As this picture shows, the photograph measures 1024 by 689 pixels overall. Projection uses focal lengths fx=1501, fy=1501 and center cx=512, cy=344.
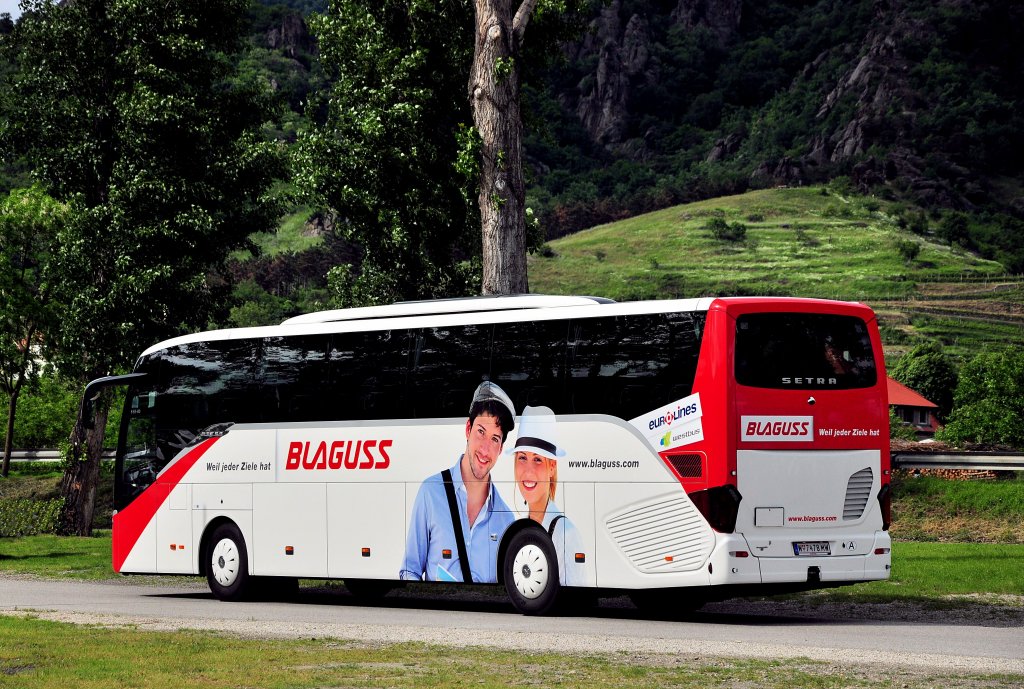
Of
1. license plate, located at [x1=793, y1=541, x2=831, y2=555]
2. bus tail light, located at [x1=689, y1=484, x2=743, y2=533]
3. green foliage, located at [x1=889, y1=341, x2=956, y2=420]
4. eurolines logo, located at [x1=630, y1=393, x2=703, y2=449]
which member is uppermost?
green foliage, located at [x1=889, y1=341, x2=956, y2=420]

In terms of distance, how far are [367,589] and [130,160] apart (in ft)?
47.9

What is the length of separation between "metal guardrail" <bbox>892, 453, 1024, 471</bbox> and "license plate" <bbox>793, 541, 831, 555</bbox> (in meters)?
19.1

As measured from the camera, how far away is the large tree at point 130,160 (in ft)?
105

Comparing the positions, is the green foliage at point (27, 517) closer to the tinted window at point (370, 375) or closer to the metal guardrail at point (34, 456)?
the metal guardrail at point (34, 456)

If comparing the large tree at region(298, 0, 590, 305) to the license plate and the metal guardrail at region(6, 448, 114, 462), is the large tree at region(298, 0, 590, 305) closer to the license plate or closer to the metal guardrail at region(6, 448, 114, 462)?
the license plate

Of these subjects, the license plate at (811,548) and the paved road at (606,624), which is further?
the license plate at (811,548)

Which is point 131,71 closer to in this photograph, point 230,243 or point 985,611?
point 230,243

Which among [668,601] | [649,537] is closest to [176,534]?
[668,601]

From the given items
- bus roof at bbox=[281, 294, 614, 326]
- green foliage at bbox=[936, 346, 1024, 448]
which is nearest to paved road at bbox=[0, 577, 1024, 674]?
bus roof at bbox=[281, 294, 614, 326]

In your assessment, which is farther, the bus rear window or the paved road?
the bus rear window

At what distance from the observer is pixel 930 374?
135 metres

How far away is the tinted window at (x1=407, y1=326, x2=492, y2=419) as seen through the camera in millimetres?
17953

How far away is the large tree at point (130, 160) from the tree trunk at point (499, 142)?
10.4 m

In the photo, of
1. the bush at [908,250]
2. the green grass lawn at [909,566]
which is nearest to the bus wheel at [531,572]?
the green grass lawn at [909,566]
